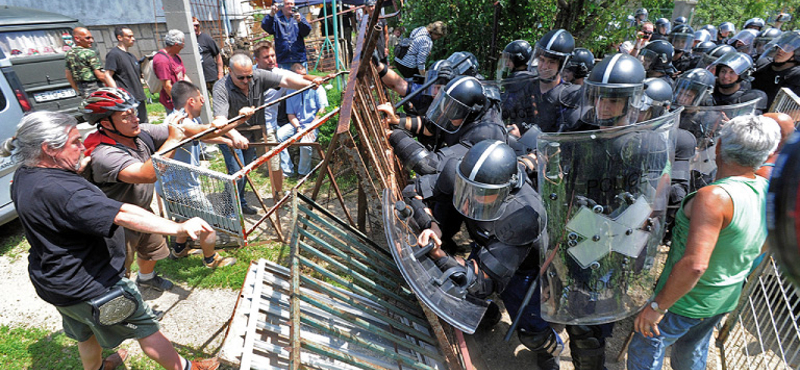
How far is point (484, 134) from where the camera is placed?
125 inches

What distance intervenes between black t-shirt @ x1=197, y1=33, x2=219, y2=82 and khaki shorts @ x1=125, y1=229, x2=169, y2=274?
16.0 feet

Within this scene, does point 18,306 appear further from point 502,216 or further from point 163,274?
point 502,216

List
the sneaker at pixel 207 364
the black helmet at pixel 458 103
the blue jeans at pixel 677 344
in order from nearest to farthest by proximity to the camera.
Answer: the blue jeans at pixel 677 344
the sneaker at pixel 207 364
the black helmet at pixel 458 103

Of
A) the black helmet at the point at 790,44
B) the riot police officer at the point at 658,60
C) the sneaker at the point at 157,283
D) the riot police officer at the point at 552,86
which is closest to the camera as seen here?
the sneaker at the point at 157,283

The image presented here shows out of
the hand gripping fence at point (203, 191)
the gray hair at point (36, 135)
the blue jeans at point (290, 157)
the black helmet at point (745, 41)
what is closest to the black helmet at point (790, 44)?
the black helmet at point (745, 41)

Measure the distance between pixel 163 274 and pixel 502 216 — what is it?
10.7 feet

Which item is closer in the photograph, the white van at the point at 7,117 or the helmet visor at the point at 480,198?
the helmet visor at the point at 480,198

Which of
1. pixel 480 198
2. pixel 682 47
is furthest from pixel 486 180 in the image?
pixel 682 47

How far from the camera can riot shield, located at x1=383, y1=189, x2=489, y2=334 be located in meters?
2.23

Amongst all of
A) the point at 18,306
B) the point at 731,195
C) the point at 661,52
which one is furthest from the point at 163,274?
the point at 661,52

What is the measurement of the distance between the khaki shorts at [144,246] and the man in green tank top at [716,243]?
3.38 metres

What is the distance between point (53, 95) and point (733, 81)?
26.8 ft

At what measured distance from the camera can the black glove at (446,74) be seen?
4.17m

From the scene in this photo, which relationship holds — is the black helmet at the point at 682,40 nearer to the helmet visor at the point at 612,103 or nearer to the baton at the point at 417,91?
the baton at the point at 417,91
